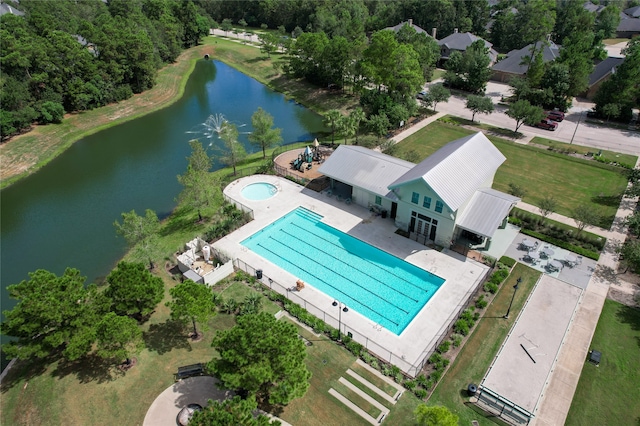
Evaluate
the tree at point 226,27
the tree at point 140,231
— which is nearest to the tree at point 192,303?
the tree at point 140,231

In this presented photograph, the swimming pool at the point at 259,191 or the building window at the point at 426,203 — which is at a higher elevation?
the building window at the point at 426,203

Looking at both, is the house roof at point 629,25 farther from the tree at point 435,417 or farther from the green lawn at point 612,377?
the tree at point 435,417

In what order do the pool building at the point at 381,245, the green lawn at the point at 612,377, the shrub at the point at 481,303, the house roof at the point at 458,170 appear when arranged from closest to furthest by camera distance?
1. the green lawn at the point at 612,377
2. the pool building at the point at 381,245
3. the shrub at the point at 481,303
4. the house roof at the point at 458,170

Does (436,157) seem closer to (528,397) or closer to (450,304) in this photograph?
(450,304)

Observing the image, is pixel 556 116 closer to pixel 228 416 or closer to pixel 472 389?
pixel 472 389

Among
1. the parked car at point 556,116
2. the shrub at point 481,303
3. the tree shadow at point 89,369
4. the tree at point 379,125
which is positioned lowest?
the tree shadow at point 89,369

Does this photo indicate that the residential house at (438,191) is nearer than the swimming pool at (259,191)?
Yes

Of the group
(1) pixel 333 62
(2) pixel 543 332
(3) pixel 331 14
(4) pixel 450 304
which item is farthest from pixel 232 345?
(3) pixel 331 14
